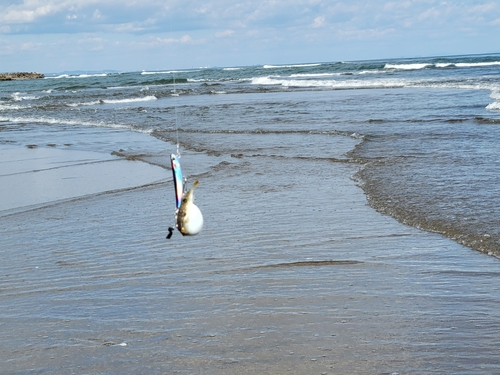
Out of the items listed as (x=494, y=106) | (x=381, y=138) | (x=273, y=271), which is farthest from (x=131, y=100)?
(x=273, y=271)

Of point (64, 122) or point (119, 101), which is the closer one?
point (64, 122)

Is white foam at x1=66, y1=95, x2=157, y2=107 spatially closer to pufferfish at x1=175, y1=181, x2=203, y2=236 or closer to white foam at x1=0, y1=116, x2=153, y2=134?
white foam at x1=0, y1=116, x2=153, y2=134

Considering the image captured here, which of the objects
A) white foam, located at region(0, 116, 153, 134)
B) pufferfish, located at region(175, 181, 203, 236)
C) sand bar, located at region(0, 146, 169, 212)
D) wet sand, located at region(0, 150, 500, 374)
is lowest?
wet sand, located at region(0, 150, 500, 374)

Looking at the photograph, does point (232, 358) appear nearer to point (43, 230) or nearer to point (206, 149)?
point (43, 230)

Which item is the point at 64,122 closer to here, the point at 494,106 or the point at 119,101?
the point at 119,101

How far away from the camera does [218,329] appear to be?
178 inches

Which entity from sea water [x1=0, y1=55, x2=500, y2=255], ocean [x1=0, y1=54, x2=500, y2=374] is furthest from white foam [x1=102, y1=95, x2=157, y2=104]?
ocean [x1=0, y1=54, x2=500, y2=374]

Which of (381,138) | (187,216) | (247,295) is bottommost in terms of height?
(247,295)

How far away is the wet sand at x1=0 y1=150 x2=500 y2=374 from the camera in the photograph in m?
4.09

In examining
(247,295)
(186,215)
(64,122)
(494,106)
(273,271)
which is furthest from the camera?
(64,122)

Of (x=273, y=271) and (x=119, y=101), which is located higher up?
(x=119, y=101)

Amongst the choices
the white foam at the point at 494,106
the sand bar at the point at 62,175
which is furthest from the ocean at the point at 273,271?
the white foam at the point at 494,106

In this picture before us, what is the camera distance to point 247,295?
17.0ft

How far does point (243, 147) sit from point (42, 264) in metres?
8.95
